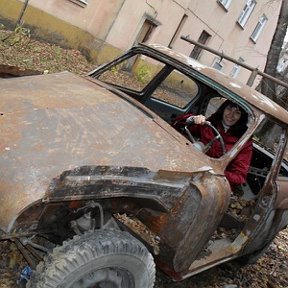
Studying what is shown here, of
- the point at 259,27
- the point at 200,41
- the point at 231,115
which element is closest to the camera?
the point at 231,115

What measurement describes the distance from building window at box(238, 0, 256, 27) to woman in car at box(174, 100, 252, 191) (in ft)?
57.3

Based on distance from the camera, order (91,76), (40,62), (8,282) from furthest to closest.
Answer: (40,62) < (91,76) < (8,282)

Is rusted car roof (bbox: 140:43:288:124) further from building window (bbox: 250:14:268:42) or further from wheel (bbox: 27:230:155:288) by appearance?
building window (bbox: 250:14:268:42)

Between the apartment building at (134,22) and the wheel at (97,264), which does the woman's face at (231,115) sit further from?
the apartment building at (134,22)

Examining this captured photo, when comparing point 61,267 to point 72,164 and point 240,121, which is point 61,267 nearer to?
point 72,164

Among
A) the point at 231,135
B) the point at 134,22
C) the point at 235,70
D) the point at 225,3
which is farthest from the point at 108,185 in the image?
the point at 235,70

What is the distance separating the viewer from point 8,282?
3.48 metres

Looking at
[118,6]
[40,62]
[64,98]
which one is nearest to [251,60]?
[118,6]

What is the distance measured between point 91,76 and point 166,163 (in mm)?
1730

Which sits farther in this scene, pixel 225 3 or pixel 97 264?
pixel 225 3

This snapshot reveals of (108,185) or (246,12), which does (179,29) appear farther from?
(108,185)

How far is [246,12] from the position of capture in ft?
70.4

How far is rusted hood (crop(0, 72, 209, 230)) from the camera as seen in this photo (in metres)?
2.65

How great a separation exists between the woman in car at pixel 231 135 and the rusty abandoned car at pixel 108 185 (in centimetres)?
29
